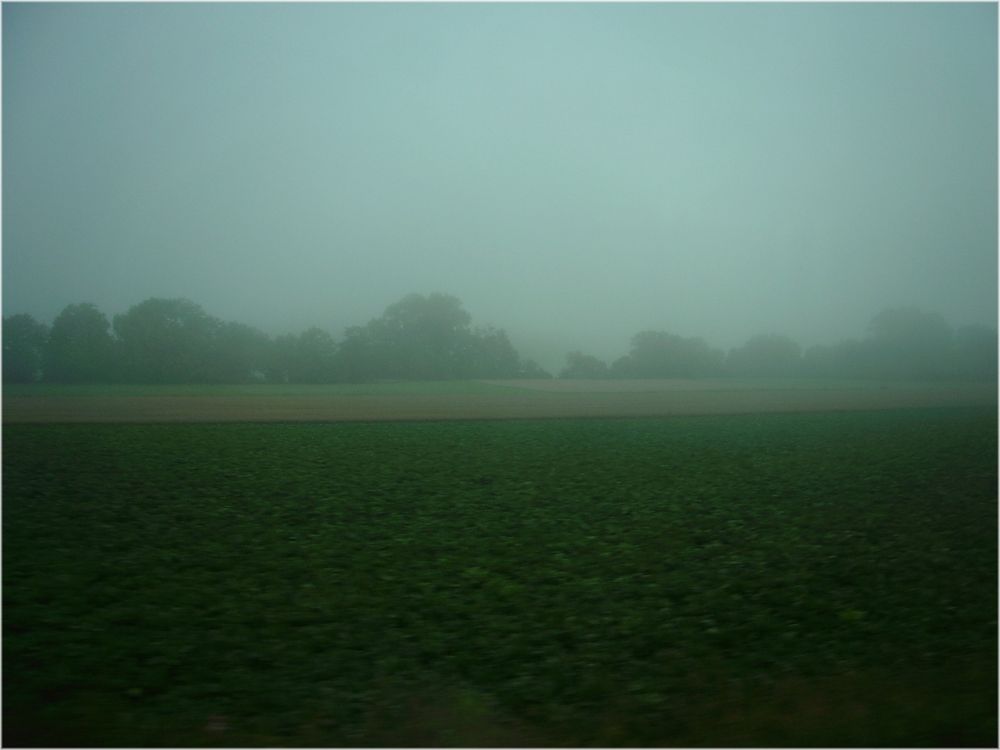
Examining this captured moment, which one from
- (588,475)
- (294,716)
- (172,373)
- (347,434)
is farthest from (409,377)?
(294,716)

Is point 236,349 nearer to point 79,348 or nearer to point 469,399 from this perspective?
point 79,348

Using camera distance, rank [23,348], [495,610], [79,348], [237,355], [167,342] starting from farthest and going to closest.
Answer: [237,355] → [167,342] → [79,348] → [23,348] → [495,610]

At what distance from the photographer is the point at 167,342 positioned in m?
58.8

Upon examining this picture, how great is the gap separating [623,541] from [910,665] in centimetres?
498

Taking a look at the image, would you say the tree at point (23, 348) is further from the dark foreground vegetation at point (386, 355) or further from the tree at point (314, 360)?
the tree at point (314, 360)

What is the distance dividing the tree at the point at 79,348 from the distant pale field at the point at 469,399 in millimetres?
2362

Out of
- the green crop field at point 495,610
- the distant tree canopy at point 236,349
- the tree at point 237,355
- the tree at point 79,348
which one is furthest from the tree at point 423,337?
the green crop field at point 495,610

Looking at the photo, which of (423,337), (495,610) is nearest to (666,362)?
(423,337)

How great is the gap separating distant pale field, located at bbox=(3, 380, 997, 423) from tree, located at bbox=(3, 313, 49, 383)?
6.48 feet

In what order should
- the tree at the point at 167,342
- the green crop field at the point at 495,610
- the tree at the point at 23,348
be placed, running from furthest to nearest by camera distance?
the tree at the point at 167,342
the tree at the point at 23,348
the green crop field at the point at 495,610

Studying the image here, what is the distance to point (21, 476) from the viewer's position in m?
15.4

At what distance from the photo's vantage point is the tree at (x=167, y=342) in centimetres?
5581

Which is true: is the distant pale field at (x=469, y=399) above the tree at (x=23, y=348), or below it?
below

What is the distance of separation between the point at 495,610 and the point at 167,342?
6095 centimetres
